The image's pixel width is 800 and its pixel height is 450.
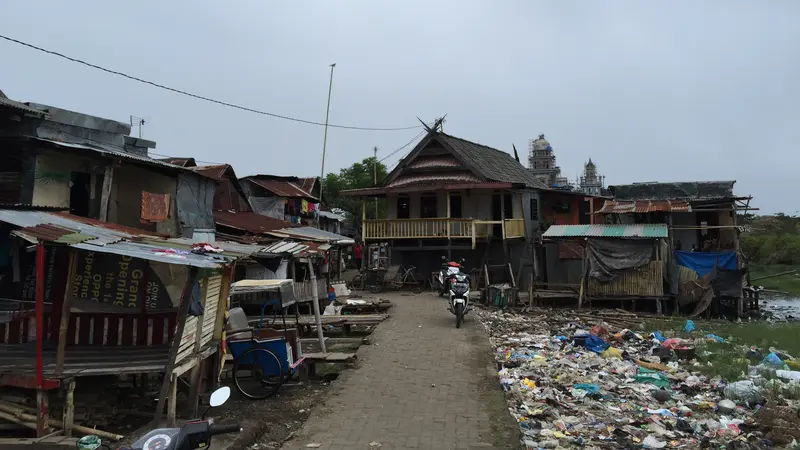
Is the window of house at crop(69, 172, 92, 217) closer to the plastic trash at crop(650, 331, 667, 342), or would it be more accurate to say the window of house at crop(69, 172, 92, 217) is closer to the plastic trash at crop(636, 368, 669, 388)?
the plastic trash at crop(636, 368, 669, 388)

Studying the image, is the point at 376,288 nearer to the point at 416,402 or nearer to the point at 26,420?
the point at 416,402

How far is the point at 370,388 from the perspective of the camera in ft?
24.2

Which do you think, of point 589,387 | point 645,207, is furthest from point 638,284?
point 589,387

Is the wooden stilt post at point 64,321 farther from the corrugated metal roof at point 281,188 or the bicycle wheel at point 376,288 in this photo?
the corrugated metal roof at point 281,188

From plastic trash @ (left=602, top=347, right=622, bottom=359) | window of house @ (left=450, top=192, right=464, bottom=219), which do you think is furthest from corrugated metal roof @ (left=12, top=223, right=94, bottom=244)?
window of house @ (left=450, top=192, right=464, bottom=219)

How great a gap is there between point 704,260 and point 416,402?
15191 mm

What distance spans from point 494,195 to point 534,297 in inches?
235

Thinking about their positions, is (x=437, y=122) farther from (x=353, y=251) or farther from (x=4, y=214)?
(x=4, y=214)

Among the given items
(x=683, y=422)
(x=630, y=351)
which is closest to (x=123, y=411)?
(x=683, y=422)

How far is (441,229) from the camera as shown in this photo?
69.9 feet

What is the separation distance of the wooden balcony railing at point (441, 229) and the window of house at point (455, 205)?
6.24 feet

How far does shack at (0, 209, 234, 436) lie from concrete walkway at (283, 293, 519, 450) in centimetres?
189

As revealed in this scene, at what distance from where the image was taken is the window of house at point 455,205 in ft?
76.7

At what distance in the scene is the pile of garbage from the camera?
5945 millimetres
